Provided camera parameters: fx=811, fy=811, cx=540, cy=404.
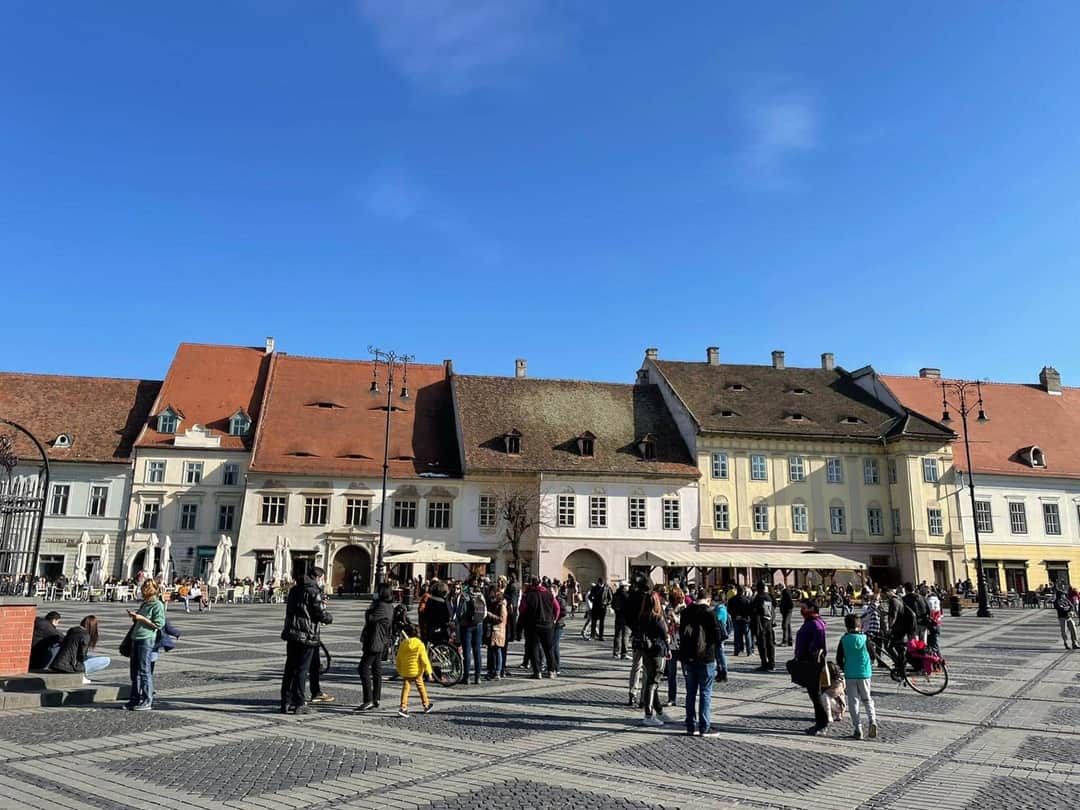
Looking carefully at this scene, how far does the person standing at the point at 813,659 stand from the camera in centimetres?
1005

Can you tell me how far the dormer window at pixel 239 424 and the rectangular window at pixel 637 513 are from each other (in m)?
21.7

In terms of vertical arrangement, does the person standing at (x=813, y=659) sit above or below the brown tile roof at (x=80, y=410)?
below

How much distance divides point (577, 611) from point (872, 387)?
91.5 ft

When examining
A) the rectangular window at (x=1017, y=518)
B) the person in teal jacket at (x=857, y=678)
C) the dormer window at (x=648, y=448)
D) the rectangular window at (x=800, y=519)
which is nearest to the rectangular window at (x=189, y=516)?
the dormer window at (x=648, y=448)

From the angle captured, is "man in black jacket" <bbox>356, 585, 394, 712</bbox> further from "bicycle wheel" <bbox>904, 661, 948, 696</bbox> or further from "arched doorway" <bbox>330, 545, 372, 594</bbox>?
"arched doorway" <bbox>330, 545, 372, 594</bbox>

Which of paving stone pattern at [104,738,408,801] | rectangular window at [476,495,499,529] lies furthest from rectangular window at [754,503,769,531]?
paving stone pattern at [104,738,408,801]

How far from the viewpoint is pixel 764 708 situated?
11.9 metres

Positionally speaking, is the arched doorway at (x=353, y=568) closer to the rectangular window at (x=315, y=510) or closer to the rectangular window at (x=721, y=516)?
the rectangular window at (x=315, y=510)

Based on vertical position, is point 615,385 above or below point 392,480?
above

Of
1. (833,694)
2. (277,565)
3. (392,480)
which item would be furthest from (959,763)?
(392,480)

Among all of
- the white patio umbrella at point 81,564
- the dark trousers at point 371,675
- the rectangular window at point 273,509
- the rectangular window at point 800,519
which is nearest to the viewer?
the dark trousers at point 371,675

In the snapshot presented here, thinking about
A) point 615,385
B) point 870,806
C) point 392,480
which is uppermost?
point 615,385

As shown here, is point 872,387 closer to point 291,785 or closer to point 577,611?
point 577,611

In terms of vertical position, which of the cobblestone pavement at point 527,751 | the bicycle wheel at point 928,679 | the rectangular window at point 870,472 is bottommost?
the cobblestone pavement at point 527,751
